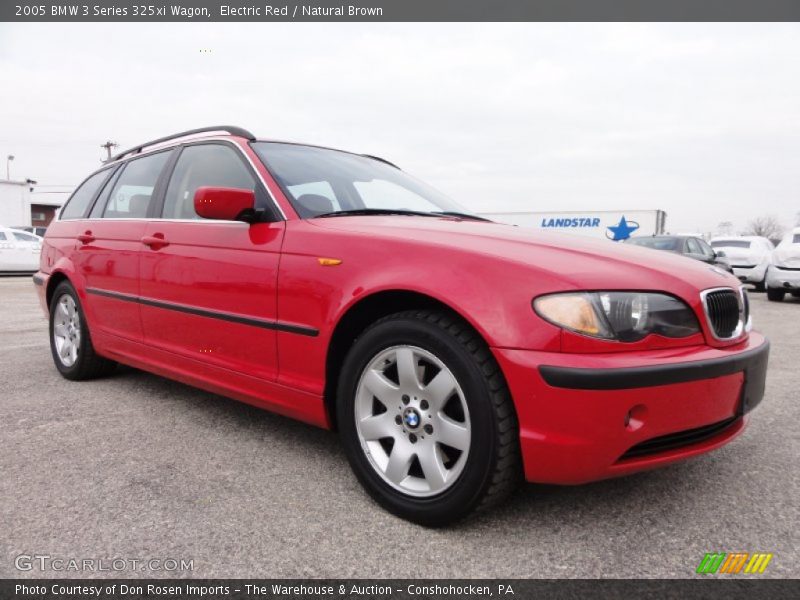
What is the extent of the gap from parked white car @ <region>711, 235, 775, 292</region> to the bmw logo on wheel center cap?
13.6m

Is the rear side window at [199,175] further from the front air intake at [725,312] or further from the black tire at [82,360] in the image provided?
the front air intake at [725,312]

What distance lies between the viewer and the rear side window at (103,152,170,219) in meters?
3.40

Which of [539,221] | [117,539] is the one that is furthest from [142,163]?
[539,221]

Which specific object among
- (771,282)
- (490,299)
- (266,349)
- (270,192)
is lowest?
(771,282)

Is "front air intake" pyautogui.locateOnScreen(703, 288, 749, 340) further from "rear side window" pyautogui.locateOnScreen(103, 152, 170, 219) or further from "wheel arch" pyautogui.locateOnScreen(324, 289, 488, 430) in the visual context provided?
"rear side window" pyautogui.locateOnScreen(103, 152, 170, 219)

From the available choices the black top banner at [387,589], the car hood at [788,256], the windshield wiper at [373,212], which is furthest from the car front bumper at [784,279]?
the black top banner at [387,589]

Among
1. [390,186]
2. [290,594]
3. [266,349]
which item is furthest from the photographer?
[390,186]

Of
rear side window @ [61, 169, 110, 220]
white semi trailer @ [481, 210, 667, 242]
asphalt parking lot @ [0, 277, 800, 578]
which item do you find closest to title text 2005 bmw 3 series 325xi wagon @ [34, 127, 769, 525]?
asphalt parking lot @ [0, 277, 800, 578]

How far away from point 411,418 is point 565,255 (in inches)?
30.5

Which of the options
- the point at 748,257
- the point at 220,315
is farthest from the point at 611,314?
the point at 748,257

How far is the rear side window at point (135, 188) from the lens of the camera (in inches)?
134

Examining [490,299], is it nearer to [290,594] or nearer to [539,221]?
[290,594]

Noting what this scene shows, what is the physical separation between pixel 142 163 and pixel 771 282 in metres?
10.9

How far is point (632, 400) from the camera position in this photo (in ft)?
5.59
